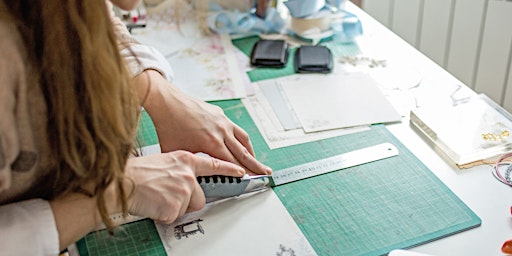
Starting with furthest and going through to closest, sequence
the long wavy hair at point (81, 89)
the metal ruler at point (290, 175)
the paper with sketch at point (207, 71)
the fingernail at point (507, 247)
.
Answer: the paper with sketch at point (207, 71) → the metal ruler at point (290, 175) → the fingernail at point (507, 247) → the long wavy hair at point (81, 89)

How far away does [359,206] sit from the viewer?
96cm

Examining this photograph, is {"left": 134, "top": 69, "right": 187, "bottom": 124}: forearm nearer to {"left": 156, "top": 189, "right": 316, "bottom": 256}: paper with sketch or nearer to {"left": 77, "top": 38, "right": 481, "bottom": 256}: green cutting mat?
{"left": 77, "top": 38, "right": 481, "bottom": 256}: green cutting mat

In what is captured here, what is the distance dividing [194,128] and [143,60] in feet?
0.64

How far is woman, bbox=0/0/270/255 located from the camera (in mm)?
729

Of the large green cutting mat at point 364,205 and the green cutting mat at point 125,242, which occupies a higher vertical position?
the green cutting mat at point 125,242

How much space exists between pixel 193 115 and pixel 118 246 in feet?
0.90

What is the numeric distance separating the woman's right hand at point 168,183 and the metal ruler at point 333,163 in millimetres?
105

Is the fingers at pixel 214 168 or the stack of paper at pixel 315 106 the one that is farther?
the stack of paper at pixel 315 106

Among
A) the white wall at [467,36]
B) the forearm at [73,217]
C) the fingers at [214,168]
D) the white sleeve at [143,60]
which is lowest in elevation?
the white wall at [467,36]

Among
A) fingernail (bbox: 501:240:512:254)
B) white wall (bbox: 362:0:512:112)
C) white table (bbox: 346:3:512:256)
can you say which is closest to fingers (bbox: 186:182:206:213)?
white table (bbox: 346:3:512:256)

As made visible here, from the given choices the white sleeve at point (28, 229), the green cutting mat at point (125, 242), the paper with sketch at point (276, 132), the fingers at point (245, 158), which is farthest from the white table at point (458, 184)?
the white sleeve at point (28, 229)

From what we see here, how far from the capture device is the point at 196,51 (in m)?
1.44

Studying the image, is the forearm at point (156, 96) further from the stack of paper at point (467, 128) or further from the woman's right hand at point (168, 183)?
the stack of paper at point (467, 128)

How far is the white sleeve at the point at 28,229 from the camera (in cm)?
77
